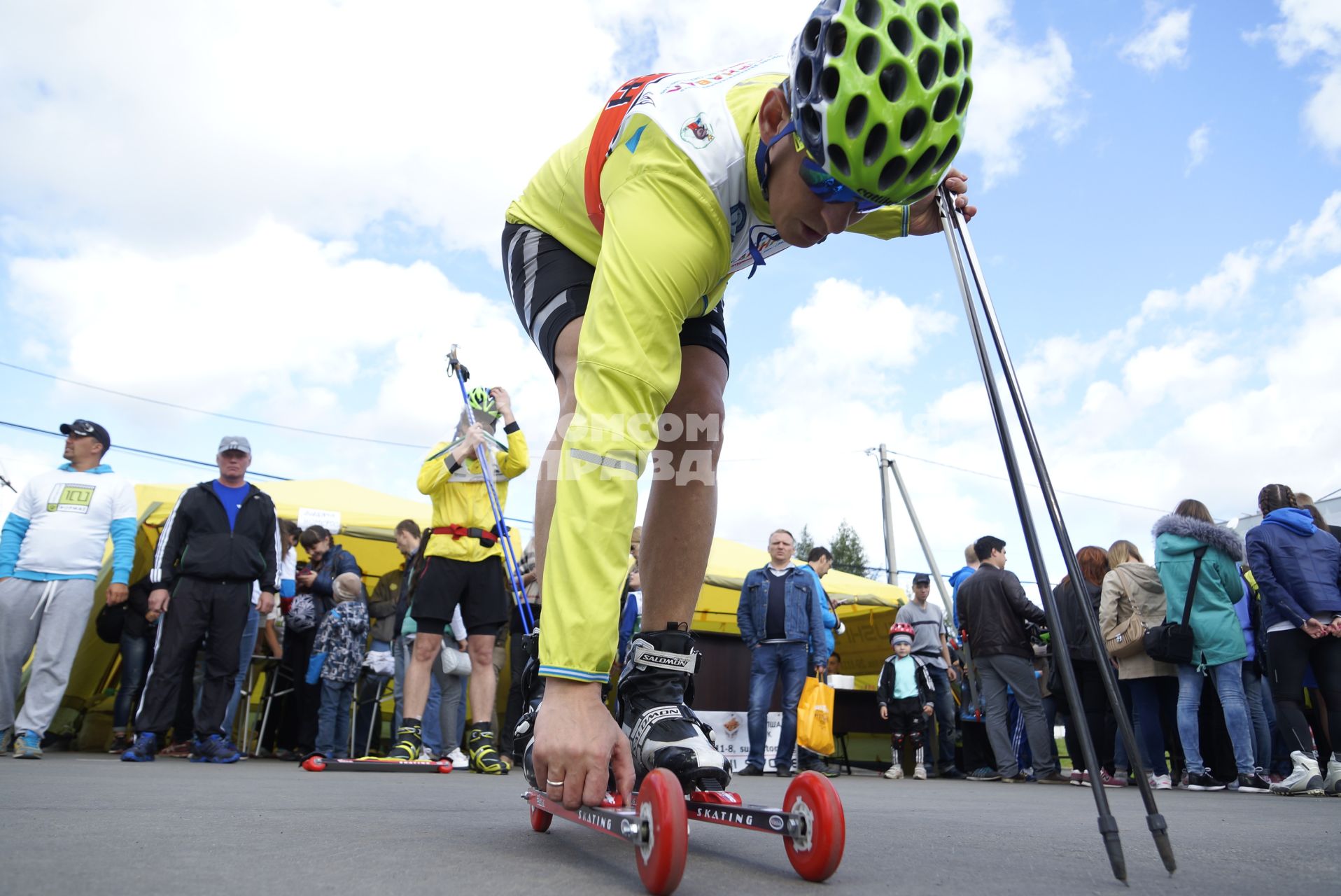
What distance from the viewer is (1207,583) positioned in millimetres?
6383

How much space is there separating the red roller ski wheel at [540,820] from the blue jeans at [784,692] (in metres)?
6.34

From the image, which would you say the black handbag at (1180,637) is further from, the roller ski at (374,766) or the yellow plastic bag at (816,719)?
the roller ski at (374,766)

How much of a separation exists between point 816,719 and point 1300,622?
378cm

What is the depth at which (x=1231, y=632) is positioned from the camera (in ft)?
20.5

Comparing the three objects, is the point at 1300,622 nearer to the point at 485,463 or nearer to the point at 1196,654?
the point at 1196,654

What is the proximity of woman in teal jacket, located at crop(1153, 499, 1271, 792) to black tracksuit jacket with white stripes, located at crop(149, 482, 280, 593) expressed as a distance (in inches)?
244

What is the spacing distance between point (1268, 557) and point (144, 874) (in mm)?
6228

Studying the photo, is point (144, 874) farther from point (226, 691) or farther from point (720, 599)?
point (720, 599)

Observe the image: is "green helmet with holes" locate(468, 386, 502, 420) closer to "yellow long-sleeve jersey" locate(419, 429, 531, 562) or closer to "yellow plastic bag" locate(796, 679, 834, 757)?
"yellow long-sleeve jersey" locate(419, 429, 531, 562)

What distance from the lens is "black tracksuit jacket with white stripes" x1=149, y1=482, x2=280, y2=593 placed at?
609cm

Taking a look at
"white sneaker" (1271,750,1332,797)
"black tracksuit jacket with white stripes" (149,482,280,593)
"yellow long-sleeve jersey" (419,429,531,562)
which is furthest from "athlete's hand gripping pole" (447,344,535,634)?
"white sneaker" (1271,750,1332,797)

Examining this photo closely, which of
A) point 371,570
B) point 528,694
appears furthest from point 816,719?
point 528,694

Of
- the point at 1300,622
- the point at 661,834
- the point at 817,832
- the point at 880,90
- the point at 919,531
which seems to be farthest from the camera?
the point at 919,531

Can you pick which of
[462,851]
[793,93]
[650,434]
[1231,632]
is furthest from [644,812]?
[1231,632]
